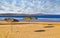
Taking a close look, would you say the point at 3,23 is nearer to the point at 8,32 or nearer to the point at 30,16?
the point at 8,32

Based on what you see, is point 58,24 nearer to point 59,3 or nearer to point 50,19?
point 50,19

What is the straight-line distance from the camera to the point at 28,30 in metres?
1.06

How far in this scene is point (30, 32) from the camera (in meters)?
1.05

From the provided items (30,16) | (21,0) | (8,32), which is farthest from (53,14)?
(8,32)

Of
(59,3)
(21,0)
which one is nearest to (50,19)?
(59,3)

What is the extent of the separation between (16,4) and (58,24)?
0.39 m

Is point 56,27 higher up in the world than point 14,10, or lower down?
lower down

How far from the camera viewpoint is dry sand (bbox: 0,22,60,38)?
1.04 m

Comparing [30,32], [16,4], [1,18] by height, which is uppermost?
[16,4]

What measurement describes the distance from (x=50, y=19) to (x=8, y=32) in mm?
367

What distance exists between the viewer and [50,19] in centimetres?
108

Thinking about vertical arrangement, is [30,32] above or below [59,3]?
below

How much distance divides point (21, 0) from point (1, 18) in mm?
227

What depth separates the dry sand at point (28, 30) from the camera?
104cm
